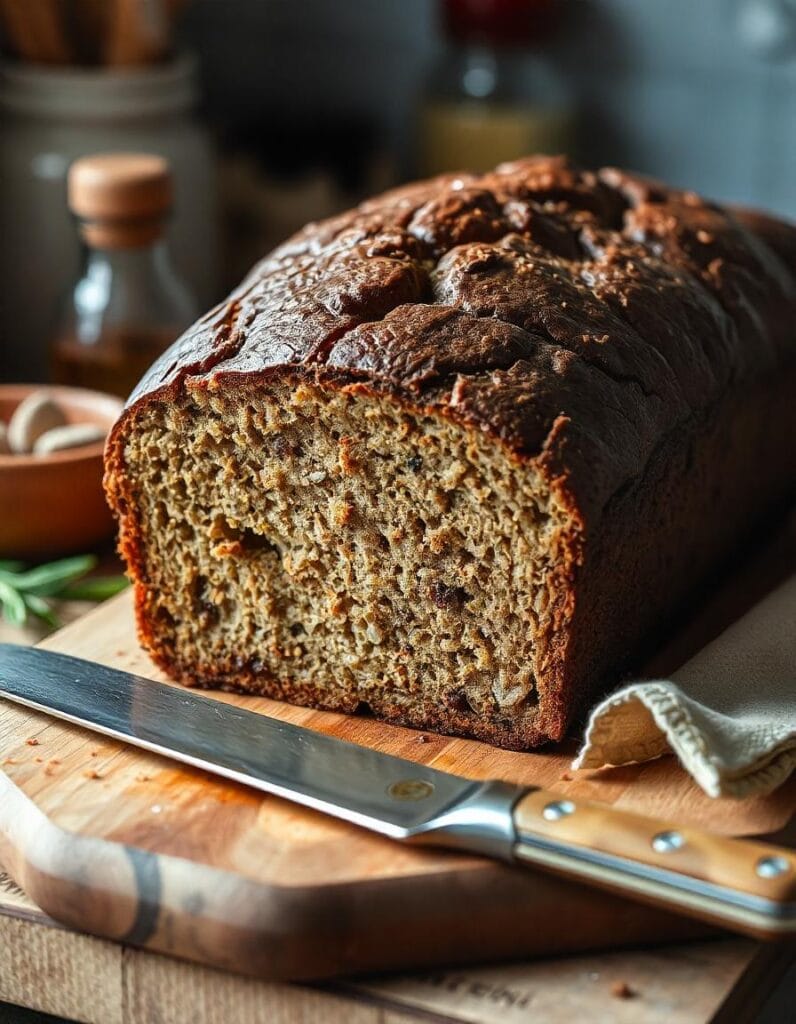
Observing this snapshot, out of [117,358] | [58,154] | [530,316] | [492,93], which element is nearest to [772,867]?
[530,316]

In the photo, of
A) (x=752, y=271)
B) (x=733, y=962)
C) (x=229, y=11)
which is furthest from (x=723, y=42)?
(x=733, y=962)

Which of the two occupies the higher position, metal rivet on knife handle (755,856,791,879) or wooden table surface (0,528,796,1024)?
metal rivet on knife handle (755,856,791,879)

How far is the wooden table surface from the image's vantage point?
4.95 ft

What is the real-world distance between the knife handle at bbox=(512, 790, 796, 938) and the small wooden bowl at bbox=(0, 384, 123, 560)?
122 centimetres

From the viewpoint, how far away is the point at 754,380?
2.40 metres

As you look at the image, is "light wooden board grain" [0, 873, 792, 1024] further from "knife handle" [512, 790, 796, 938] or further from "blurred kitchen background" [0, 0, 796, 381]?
"blurred kitchen background" [0, 0, 796, 381]

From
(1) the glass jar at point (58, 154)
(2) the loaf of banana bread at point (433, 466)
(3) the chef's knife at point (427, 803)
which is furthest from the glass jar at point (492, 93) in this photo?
(3) the chef's knife at point (427, 803)

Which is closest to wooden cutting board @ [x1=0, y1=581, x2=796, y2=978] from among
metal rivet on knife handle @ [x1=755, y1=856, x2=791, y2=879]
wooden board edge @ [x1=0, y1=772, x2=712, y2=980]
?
wooden board edge @ [x1=0, y1=772, x2=712, y2=980]

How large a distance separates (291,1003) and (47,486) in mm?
1212

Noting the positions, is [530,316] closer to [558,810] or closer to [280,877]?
[558,810]

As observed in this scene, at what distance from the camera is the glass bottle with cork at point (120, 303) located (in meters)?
2.92

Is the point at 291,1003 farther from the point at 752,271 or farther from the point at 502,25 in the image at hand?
the point at 502,25

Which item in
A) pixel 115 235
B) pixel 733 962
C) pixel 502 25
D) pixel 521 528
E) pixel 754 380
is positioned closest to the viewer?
pixel 733 962

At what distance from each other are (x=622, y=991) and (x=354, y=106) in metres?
3.57
